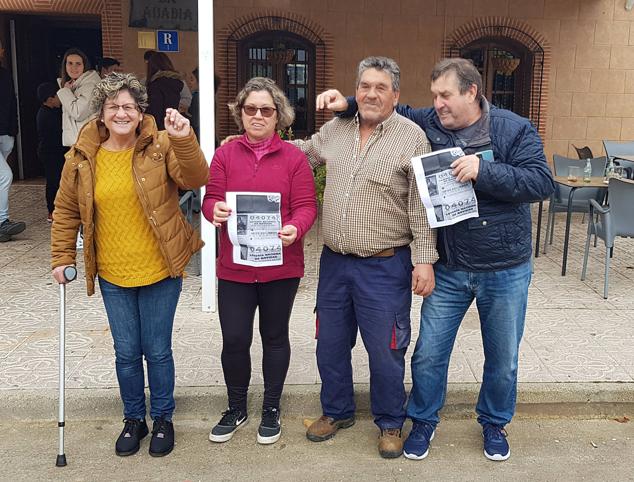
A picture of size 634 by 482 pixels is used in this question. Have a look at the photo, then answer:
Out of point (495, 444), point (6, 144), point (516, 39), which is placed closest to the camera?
point (495, 444)

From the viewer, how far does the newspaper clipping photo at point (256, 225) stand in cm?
329

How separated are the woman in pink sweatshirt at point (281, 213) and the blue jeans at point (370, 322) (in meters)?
0.20

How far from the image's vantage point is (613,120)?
12.2 metres

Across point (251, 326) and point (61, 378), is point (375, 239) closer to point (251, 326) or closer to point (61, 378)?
point (251, 326)

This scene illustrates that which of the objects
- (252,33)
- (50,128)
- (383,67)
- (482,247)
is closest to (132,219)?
(383,67)

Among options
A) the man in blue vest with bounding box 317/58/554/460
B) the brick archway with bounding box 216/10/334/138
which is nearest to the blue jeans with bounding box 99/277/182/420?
the man in blue vest with bounding box 317/58/554/460

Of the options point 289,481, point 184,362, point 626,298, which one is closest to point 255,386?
point 184,362

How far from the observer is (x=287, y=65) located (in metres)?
11.7

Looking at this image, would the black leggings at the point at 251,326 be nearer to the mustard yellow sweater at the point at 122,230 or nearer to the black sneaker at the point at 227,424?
the black sneaker at the point at 227,424

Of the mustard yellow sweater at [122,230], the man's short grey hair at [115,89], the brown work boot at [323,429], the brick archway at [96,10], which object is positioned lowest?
the brown work boot at [323,429]

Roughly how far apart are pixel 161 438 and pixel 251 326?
0.76 m

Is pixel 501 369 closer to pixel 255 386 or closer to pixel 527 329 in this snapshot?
pixel 255 386

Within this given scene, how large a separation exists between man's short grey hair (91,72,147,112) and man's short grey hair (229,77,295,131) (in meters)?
0.46

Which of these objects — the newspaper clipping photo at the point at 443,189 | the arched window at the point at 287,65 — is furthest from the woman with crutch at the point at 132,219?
the arched window at the point at 287,65
